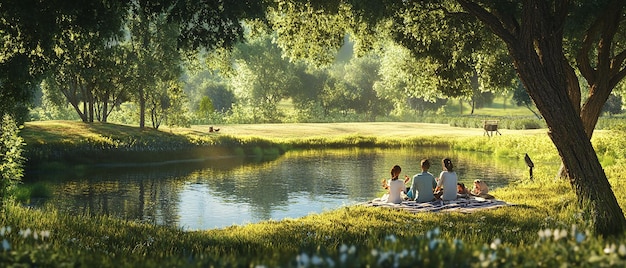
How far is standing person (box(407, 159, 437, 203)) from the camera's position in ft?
54.8

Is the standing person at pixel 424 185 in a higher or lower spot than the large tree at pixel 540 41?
lower

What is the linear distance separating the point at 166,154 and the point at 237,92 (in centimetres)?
5583

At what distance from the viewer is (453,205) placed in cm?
1675

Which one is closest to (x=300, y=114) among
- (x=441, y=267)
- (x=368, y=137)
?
(x=368, y=137)

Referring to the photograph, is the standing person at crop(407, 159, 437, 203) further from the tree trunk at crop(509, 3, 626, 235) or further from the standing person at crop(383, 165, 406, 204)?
the tree trunk at crop(509, 3, 626, 235)

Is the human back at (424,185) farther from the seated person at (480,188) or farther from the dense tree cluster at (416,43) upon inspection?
the dense tree cluster at (416,43)

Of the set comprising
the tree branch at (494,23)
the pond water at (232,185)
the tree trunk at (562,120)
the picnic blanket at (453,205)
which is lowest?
the pond water at (232,185)

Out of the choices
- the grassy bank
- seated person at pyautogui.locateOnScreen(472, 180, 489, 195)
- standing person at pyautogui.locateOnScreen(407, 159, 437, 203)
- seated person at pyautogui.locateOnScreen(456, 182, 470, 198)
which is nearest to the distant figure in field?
standing person at pyautogui.locateOnScreen(407, 159, 437, 203)

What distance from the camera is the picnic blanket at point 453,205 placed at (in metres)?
16.2

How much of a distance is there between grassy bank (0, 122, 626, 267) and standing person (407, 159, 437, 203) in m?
1.22

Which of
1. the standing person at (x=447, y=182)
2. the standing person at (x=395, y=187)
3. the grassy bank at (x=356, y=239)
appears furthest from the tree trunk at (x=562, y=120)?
the standing person at (x=395, y=187)

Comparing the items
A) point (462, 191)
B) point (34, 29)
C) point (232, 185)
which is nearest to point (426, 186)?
point (462, 191)

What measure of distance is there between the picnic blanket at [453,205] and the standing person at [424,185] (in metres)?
0.19

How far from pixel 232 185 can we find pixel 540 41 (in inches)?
792
